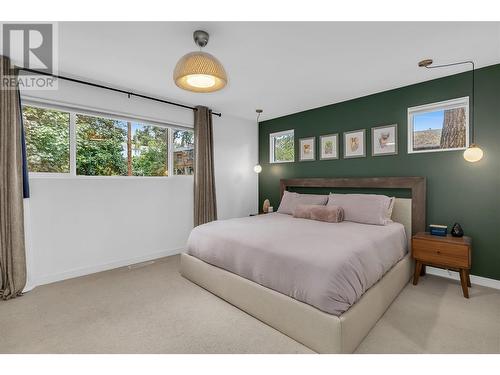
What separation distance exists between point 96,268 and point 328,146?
386 centimetres

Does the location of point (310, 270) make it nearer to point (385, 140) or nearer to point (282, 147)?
point (385, 140)

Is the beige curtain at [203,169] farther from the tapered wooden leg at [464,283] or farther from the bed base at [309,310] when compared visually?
the tapered wooden leg at [464,283]

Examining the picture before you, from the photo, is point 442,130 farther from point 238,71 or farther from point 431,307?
point 238,71

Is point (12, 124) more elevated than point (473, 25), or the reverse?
point (473, 25)

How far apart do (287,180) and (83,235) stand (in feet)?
10.8

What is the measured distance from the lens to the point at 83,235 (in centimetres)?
313

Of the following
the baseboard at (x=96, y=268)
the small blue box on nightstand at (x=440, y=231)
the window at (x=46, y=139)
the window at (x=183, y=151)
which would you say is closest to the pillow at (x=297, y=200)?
the small blue box on nightstand at (x=440, y=231)

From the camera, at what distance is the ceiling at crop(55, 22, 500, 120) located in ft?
6.62

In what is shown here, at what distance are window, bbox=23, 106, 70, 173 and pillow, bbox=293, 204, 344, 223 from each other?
306cm

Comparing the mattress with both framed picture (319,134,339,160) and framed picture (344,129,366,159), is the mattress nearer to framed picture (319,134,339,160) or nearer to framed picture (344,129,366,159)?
framed picture (344,129,366,159)

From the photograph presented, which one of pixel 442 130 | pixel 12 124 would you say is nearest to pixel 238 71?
pixel 12 124

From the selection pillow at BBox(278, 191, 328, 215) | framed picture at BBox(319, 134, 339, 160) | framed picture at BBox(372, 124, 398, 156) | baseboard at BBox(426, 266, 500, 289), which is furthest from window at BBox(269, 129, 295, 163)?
baseboard at BBox(426, 266, 500, 289)

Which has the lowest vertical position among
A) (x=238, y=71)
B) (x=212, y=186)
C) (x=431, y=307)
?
Answer: (x=431, y=307)
